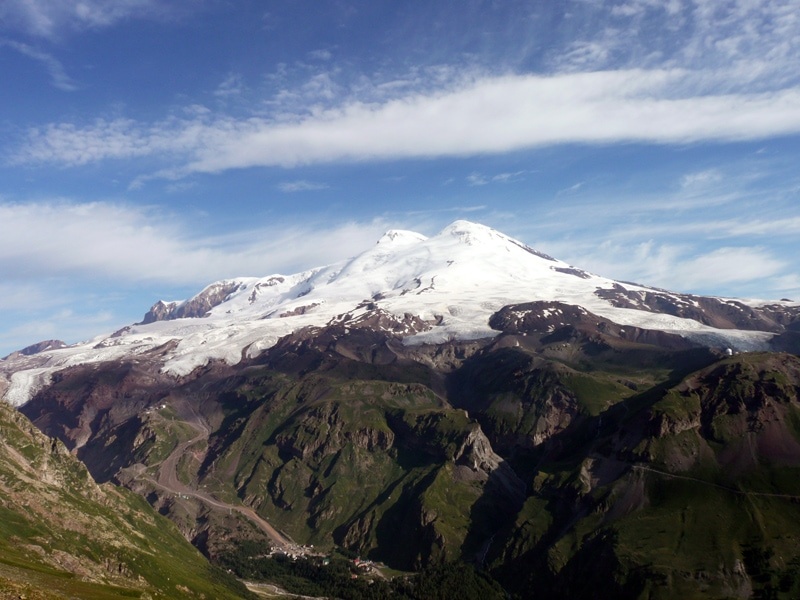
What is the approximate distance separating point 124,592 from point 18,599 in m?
80.7

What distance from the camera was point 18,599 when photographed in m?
110

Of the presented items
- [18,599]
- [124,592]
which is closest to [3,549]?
[124,592]

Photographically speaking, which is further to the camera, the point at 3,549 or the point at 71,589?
the point at 3,549

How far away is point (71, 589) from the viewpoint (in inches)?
6127

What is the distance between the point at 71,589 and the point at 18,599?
51.0 meters

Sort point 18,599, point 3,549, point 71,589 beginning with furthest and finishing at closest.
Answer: point 3,549 < point 71,589 < point 18,599

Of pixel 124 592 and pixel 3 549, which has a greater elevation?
pixel 3 549

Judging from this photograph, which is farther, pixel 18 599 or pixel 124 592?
pixel 124 592

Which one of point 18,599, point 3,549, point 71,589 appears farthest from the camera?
point 3,549

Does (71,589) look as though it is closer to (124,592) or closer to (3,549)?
(124,592)

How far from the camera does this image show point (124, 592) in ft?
602

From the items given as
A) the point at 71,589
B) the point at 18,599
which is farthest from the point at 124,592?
the point at 18,599

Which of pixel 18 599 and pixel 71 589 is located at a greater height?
pixel 18 599

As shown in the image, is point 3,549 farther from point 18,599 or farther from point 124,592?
point 18,599
